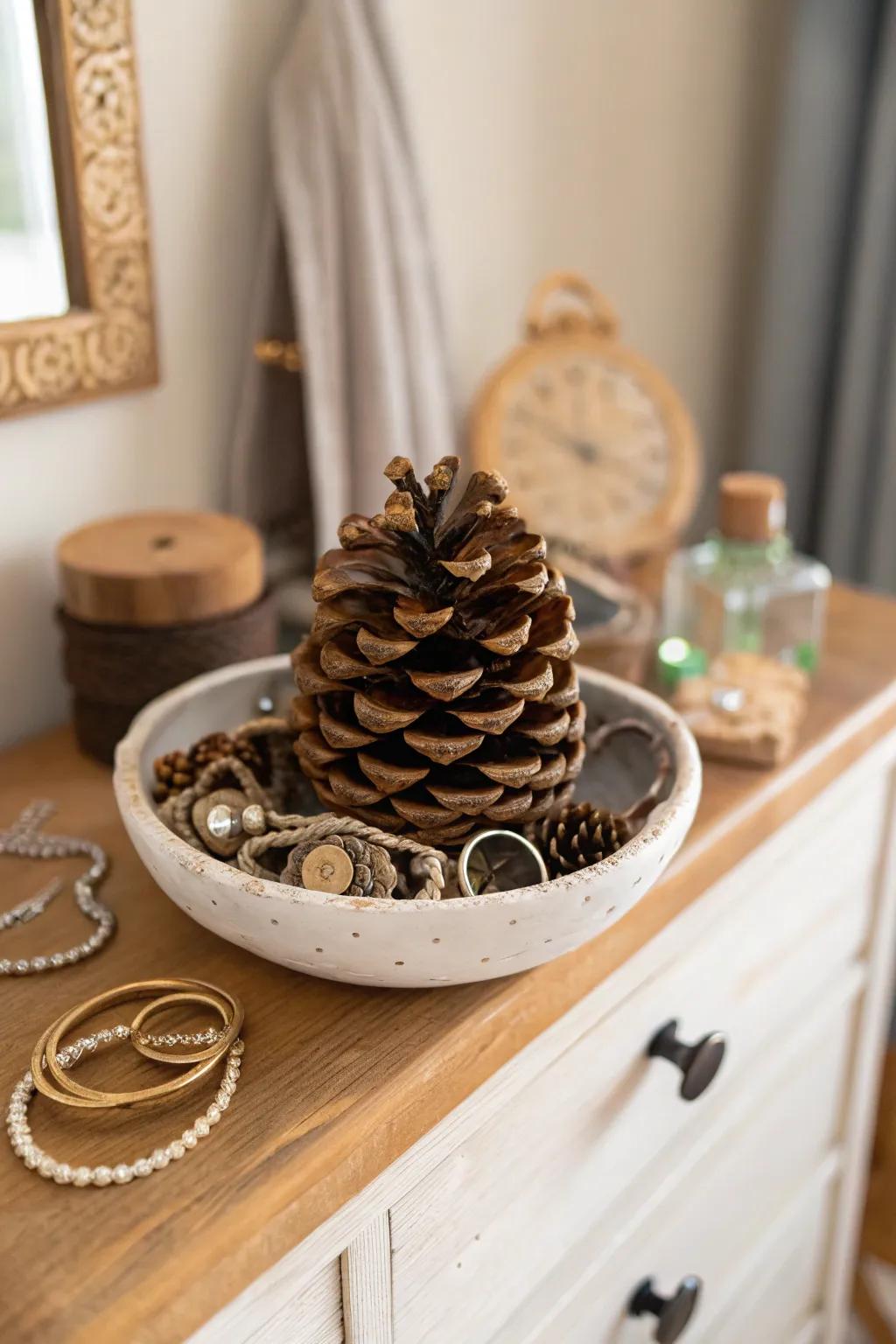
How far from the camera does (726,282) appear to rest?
4.68 ft

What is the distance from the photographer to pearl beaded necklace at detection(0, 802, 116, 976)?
1.98 feet

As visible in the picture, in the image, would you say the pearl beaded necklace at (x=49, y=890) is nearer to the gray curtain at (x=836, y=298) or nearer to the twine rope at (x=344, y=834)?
the twine rope at (x=344, y=834)

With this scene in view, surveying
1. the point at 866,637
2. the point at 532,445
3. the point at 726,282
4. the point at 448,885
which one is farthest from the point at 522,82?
the point at 448,885

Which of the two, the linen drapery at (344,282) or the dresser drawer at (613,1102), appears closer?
the dresser drawer at (613,1102)

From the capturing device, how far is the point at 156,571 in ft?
2.46

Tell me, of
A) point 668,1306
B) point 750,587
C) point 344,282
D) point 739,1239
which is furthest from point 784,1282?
point 344,282

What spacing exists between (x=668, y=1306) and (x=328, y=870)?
0.44 meters

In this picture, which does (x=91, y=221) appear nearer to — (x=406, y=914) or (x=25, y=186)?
(x=25, y=186)

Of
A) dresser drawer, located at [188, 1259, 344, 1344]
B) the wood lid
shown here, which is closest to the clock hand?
the wood lid

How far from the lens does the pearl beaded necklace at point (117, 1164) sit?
48 centimetres

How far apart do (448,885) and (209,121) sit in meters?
0.58

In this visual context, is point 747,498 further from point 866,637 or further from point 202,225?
point 202,225

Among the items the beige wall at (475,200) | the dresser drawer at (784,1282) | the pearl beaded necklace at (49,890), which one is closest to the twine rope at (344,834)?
the pearl beaded necklace at (49,890)

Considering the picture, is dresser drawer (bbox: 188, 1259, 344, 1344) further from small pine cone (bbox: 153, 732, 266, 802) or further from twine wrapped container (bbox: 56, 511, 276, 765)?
twine wrapped container (bbox: 56, 511, 276, 765)
